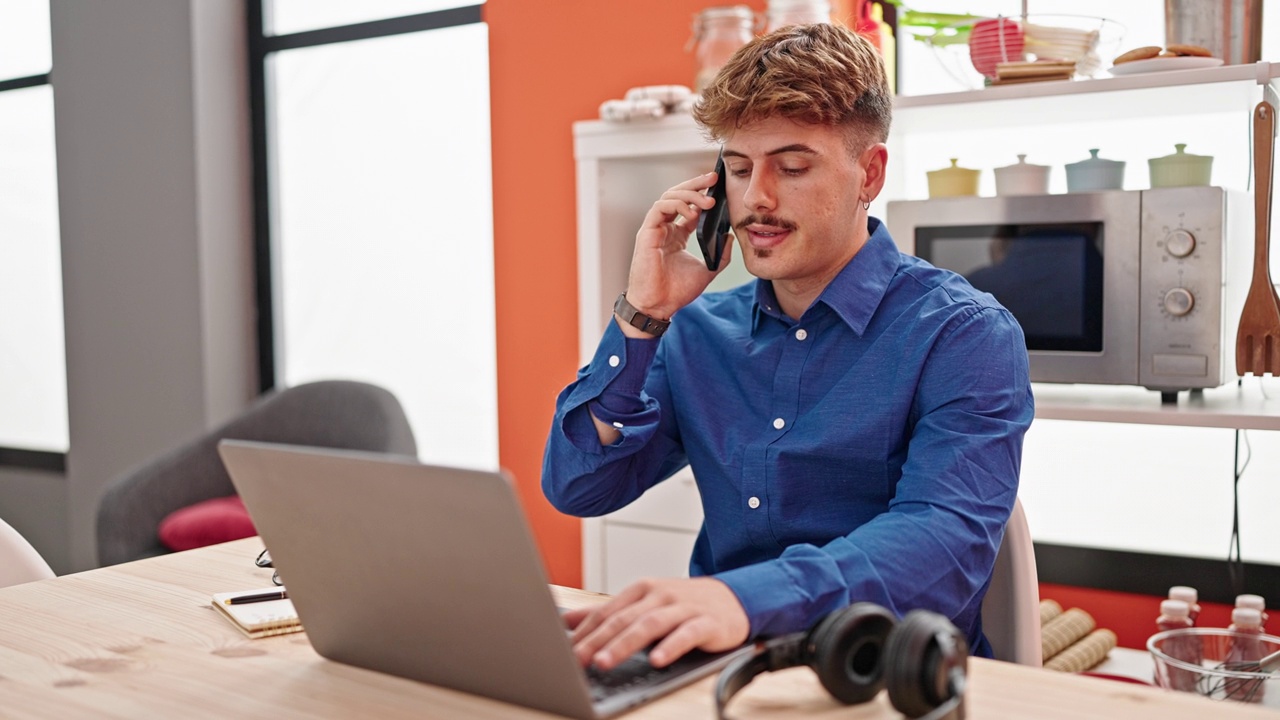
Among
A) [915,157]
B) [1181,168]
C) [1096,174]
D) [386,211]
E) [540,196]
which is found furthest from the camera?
[386,211]

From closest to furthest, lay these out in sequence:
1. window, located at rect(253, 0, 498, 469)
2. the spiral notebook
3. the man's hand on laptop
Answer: the man's hand on laptop → the spiral notebook → window, located at rect(253, 0, 498, 469)

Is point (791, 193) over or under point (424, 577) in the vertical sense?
over

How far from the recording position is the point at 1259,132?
1824mm

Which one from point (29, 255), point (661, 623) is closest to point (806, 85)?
point (661, 623)

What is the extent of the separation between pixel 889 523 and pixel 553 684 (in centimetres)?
46

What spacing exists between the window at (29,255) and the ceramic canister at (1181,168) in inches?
144

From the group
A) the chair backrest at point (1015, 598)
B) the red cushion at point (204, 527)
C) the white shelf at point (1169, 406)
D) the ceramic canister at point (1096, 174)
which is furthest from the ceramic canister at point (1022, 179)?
the red cushion at point (204, 527)

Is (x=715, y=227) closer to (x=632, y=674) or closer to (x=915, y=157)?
(x=632, y=674)

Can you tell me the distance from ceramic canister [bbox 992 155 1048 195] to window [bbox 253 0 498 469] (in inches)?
64.4

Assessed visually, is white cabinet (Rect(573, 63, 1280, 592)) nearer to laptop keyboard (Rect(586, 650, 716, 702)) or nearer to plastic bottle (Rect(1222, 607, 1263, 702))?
plastic bottle (Rect(1222, 607, 1263, 702))

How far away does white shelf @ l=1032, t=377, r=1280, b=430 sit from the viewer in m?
1.81

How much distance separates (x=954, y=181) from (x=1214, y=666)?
966 mm

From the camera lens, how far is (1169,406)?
6.30ft

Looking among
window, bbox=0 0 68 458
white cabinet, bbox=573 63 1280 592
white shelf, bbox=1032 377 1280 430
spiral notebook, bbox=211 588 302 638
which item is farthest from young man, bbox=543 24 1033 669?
window, bbox=0 0 68 458
